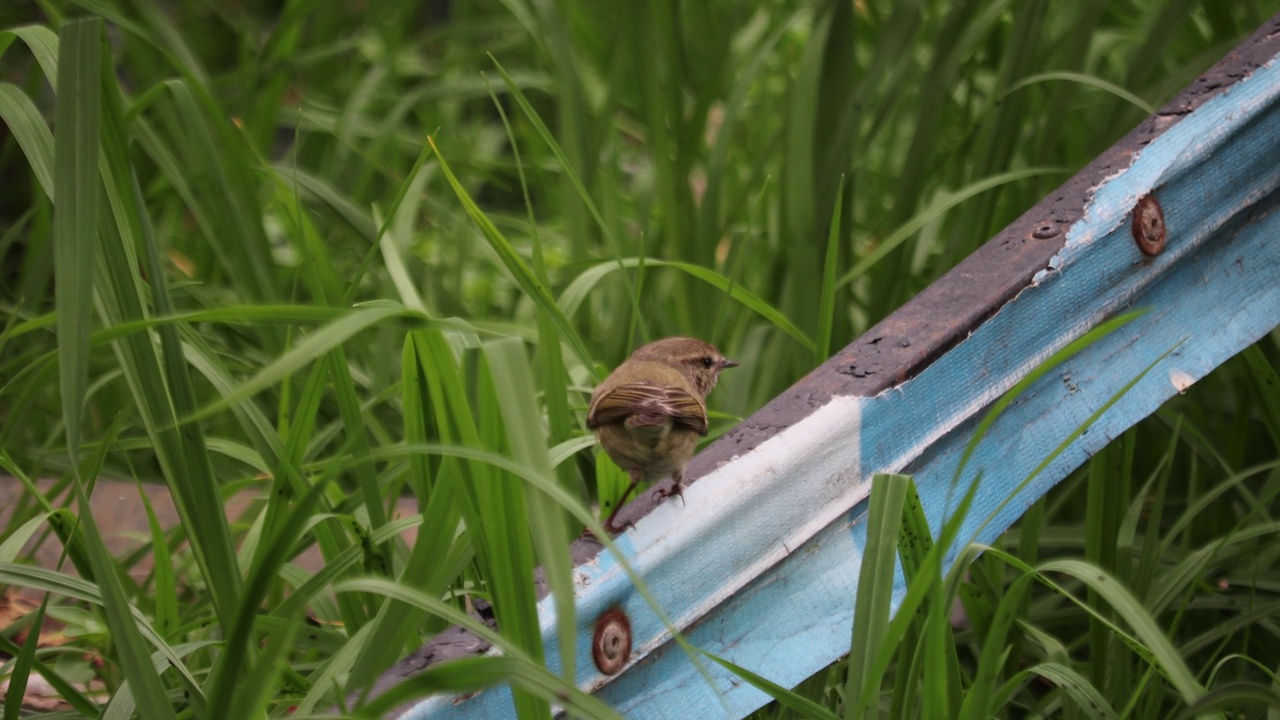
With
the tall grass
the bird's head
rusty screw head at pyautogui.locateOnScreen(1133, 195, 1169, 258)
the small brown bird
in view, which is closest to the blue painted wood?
rusty screw head at pyautogui.locateOnScreen(1133, 195, 1169, 258)

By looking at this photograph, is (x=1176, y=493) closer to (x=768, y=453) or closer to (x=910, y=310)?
(x=910, y=310)

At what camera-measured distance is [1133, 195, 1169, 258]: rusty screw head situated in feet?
5.38

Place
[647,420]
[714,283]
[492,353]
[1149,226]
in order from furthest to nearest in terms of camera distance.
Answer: [714,283] < [647,420] < [1149,226] < [492,353]

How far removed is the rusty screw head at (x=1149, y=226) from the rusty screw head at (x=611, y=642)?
0.87 m

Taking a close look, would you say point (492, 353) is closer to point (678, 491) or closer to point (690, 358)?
point (678, 491)

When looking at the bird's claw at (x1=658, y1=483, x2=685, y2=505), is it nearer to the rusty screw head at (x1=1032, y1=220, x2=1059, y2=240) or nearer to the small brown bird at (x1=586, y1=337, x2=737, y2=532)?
the small brown bird at (x1=586, y1=337, x2=737, y2=532)

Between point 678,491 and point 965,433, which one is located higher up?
point 678,491

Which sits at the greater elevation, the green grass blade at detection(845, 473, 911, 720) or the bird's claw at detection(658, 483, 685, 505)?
the bird's claw at detection(658, 483, 685, 505)

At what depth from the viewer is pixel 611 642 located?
4.50ft

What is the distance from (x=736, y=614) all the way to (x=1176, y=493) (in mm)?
1689

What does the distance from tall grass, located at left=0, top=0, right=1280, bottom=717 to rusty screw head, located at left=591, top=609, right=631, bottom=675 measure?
123 millimetres

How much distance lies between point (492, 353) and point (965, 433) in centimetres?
74

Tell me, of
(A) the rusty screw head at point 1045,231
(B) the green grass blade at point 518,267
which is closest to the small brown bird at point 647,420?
(B) the green grass blade at point 518,267

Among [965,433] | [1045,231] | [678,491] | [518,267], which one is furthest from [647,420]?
[1045,231]
